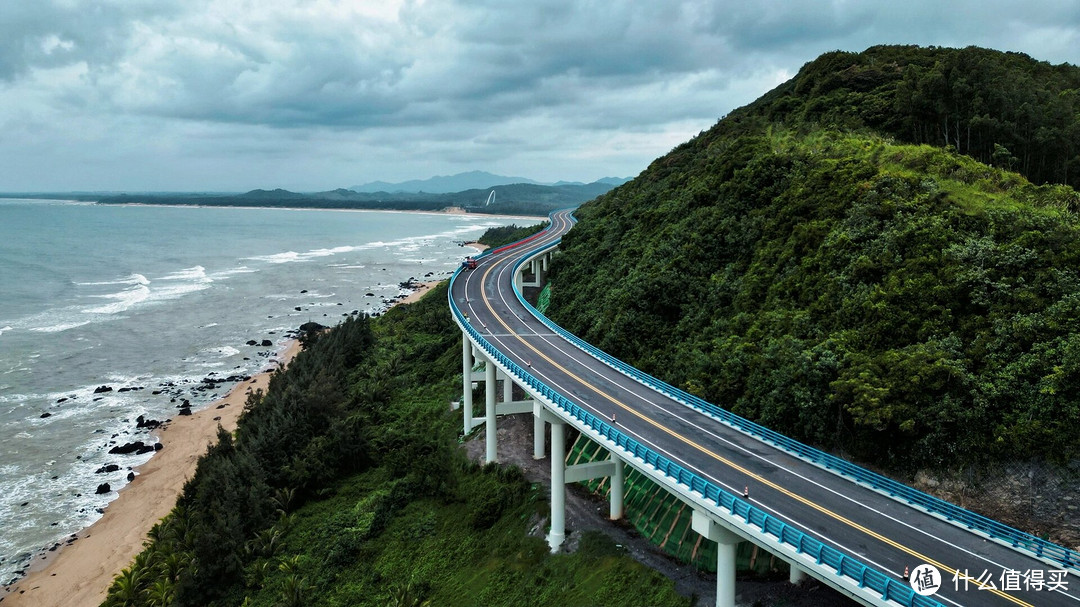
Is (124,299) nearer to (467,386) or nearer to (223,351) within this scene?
(223,351)

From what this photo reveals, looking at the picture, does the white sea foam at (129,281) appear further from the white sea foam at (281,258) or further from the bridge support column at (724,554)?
the bridge support column at (724,554)

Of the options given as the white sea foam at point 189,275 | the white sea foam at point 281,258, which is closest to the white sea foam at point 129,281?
the white sea foam at point 189,275

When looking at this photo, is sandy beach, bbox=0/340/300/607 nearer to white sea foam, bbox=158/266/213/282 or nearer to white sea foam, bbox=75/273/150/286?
white sea foam, bbox=158/266/213/282

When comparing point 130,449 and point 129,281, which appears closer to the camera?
point 130,449

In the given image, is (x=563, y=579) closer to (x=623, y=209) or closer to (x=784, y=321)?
(x=784, y=321)

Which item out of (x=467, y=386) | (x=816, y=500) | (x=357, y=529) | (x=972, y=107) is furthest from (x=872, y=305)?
(x=357, y=529)

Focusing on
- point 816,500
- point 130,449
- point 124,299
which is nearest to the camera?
point 816,500
